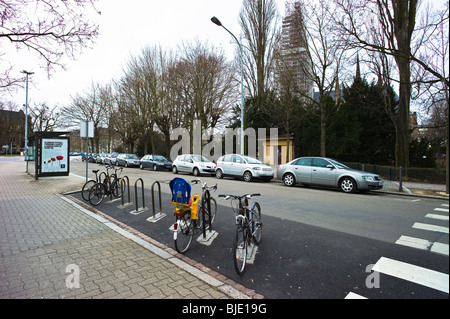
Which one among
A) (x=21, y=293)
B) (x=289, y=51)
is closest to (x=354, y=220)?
(x=21, y=293)

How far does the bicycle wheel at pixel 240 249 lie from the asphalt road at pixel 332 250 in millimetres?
145

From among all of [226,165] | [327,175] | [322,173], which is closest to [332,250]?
[327,175]

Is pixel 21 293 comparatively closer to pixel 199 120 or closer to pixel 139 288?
pixel 139 288

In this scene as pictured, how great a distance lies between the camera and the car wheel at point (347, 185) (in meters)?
10.7

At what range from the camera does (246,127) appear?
1016 inches

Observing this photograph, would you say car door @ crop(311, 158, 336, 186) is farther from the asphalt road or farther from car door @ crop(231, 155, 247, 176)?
the asphalt road

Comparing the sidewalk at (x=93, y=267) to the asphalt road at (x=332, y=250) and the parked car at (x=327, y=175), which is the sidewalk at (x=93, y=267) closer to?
the asphalt road at (x=332, y=250)

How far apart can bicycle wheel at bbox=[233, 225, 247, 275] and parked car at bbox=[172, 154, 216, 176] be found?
47.4ft

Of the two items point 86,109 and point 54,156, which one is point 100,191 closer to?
point 54,156

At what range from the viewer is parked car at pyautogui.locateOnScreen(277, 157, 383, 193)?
1051 centimetres

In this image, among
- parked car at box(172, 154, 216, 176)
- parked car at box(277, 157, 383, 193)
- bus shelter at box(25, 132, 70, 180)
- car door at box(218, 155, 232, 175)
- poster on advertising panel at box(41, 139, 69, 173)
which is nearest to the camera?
parked car at box(277, 157, 383, 193)

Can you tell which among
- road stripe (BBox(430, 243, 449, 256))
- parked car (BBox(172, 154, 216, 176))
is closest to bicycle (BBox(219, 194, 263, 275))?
road stripe (BBox(430, 243, 449, 256))

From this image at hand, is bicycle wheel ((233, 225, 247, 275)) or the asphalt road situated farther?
bicycle wheel ((233, 225, 247, 275))

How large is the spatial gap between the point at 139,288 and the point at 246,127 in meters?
23.4
